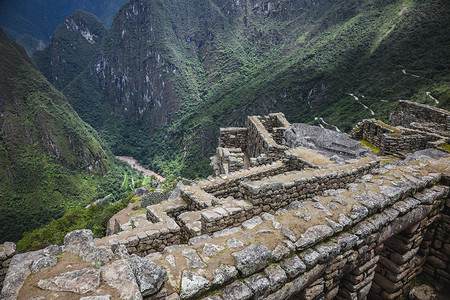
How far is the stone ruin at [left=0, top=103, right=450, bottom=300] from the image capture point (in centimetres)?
236

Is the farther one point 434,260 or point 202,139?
point 202,139

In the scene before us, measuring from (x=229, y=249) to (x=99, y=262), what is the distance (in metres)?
1.47

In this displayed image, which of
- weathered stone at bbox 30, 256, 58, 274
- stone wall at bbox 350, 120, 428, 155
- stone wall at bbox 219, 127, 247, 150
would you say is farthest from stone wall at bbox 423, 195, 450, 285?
stone wall at bbox 219, 127, 247, 150

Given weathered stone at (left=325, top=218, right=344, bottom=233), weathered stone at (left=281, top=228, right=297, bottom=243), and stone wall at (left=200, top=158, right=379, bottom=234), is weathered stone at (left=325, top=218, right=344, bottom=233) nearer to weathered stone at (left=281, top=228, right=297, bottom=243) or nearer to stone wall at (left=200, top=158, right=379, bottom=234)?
weathered stone at (left=281, top=228, right=297, bottom=243)

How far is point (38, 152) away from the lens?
108m

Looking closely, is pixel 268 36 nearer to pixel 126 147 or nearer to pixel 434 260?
pixel 126 147

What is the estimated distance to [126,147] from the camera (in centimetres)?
16838

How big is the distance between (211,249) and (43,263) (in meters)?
1.76

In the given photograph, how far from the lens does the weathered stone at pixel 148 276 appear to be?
2.25 m

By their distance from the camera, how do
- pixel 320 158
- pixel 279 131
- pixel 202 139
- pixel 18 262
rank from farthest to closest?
pixel 202 139 < pixel 279 131 < pixel 320 158 < pixel 18 262

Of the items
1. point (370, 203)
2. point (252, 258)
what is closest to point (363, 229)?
point (370, 203)

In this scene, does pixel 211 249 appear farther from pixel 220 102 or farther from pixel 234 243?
pixel 220 102

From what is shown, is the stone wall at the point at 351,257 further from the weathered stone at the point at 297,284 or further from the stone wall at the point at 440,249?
the stone wall at the point at 440,249

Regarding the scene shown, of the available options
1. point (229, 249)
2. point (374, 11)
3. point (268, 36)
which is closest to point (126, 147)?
point (268, 36)
